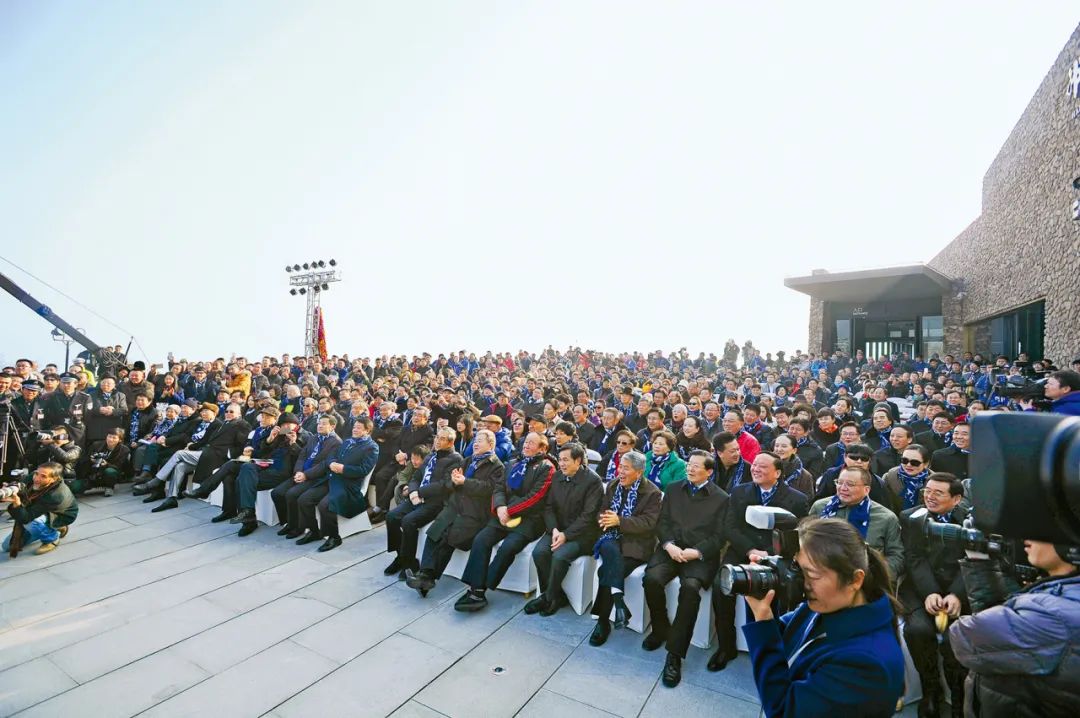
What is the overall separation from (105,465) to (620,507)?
8.47m

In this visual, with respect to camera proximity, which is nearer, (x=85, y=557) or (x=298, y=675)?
(x=298, y=675)

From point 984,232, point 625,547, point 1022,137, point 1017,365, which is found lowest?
point 625,547

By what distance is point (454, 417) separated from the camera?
29.2 ft

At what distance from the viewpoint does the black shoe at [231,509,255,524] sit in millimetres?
6578

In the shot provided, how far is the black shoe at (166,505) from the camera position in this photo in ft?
24.2

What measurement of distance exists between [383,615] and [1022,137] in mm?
21138

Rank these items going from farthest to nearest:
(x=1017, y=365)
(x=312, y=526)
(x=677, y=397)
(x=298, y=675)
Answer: (x=1017, y=365), (x=677, y=397), (x=312, y=526), (x=298, y=675)

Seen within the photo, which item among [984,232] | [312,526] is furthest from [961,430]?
[984,232]

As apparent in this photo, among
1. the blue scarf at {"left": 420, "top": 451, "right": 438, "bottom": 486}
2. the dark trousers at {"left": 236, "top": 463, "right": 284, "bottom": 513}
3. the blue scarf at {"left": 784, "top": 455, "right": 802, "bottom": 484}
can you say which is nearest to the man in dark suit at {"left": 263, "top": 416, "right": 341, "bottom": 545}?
the dark trousers at {"left": 236, "top": 463, "right": 284, "bottom": 513}

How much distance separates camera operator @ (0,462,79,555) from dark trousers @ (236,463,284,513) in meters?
1.67

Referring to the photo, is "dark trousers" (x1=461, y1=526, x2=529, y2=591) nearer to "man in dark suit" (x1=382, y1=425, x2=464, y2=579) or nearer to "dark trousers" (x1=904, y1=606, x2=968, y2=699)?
"man in dark suit" (x1=382, y1=425, x2=464, y2=579)

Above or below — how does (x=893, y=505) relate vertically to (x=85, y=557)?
above

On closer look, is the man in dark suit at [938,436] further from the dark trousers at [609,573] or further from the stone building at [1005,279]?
the stone building at [1005,279]

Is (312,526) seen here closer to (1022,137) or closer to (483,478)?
(483,478)
